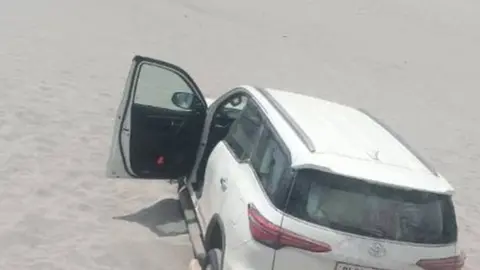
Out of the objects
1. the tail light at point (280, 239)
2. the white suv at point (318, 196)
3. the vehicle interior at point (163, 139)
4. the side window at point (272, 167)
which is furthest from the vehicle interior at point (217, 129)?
the tail light at point (280, 239)

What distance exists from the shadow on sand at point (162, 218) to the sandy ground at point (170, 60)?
22 millimetres

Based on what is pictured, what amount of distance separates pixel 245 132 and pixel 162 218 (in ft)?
6.86

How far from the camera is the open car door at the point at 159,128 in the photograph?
873 centimetres

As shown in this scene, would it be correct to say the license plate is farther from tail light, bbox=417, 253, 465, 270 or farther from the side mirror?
the side mirror

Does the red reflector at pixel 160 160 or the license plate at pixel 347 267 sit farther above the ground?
the license plate at pixel 347 267

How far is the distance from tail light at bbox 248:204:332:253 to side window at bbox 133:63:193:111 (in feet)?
9.72

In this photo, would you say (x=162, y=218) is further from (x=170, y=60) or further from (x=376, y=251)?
(x=170, y=60)

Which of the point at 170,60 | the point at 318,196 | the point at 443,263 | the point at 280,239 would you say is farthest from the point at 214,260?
the point at 170,60

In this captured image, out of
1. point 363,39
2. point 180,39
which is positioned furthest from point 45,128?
point 363,39

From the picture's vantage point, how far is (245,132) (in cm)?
775

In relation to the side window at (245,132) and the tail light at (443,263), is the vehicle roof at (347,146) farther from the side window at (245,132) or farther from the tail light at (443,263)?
the tail light at (443,263)

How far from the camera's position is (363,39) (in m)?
25.8

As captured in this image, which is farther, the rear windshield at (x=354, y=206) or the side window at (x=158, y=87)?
the side window at (x=158, y=87)

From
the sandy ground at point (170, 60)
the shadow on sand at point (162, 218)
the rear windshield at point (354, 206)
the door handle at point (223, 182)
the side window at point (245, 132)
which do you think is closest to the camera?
the rear windshield at point (354, 206)
